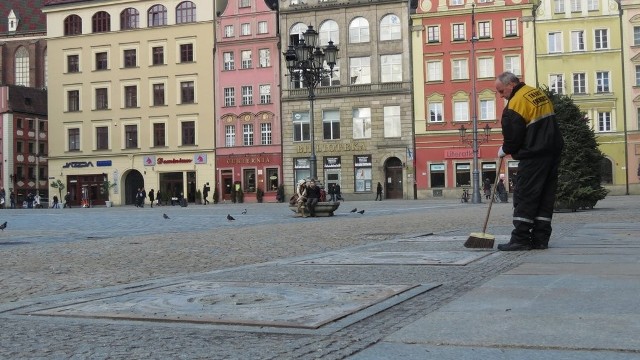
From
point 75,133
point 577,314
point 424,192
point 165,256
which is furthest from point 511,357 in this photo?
point 75,133

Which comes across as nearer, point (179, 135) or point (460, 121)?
point (460, 121)

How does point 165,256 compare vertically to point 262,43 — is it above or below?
below

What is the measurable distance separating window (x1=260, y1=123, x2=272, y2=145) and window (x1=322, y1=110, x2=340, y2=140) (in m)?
4.26

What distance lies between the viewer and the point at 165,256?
10.6m

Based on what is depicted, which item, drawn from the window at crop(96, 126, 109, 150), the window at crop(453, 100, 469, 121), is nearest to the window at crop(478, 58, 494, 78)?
the window at crop(453, 100, 469, 121)

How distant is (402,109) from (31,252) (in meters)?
44.5

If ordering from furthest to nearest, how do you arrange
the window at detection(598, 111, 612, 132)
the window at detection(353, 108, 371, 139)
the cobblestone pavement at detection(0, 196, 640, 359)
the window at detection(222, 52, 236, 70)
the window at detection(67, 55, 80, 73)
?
1. the window at detection(67, 55, 80, 73)
2. the window at detection(222, 52, 236, 70)
3. the window at detection(353, 108, 371, 139)
4. the window at detection(598, 111, 612, 132)
5. the cobblestone pavement at detection(0, 196, 640, 359)

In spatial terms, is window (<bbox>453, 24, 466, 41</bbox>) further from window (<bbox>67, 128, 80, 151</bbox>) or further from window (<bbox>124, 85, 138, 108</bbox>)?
window (<bbox>67, 128, 80, 151</bbox>)

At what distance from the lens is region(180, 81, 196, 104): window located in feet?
200

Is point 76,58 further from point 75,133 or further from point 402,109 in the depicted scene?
point 402,109

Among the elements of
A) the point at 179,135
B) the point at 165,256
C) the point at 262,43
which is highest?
the point at 262,43

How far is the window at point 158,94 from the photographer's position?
203 ft

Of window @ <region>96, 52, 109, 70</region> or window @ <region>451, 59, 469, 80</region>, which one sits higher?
window @ <region>96, 52, 109, 70</region>

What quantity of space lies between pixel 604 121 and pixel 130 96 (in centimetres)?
3607
